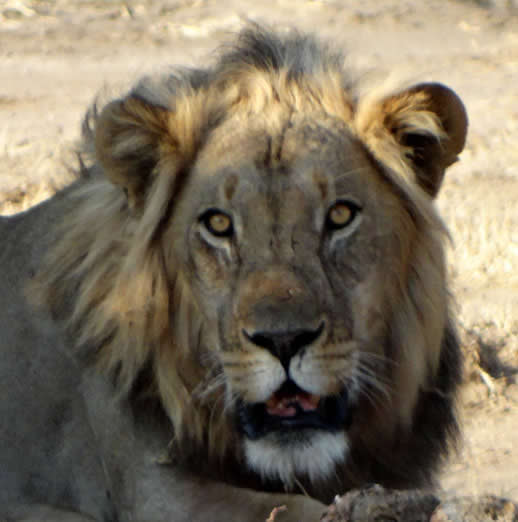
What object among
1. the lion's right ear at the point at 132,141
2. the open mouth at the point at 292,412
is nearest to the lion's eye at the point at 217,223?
the lion's right ear at the point at 132,141

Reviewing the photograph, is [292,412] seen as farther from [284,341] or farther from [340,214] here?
[340,214]

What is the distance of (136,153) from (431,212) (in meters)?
0.84

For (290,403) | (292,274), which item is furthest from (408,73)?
(290,403)

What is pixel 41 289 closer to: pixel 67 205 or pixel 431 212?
pixel 67 205

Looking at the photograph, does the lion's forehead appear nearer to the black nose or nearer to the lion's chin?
the black nose

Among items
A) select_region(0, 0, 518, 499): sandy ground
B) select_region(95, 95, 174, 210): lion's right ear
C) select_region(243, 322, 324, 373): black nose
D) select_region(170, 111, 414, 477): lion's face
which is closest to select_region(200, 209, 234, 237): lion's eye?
select_region(170, 111, 414, 477): lion's face

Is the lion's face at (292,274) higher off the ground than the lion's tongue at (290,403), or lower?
higher

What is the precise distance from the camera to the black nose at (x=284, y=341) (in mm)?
2627

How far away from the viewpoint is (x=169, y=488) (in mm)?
3088

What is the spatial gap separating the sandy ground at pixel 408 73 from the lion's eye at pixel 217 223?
5.04 feet

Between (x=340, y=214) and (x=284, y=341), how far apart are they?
0.45 meters

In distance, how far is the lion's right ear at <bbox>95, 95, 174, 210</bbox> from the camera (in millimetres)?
2965

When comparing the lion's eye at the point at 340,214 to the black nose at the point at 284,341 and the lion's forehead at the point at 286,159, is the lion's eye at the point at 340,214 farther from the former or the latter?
the black nose at the point at 284,341

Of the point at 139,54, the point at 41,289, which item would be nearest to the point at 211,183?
the point at 41,289
